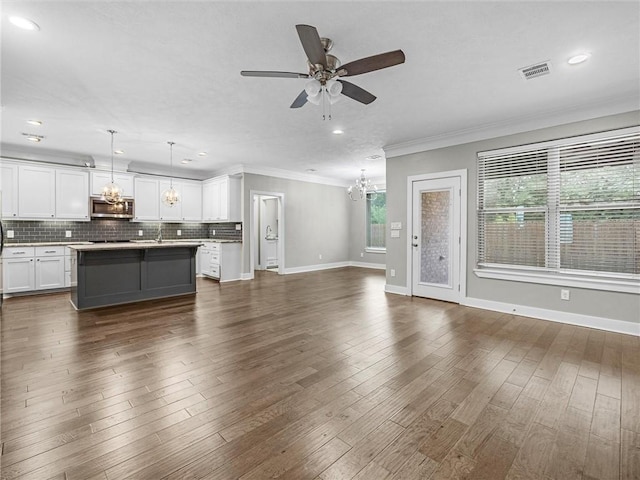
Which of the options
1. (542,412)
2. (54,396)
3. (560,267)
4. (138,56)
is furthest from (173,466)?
→ (560,267)

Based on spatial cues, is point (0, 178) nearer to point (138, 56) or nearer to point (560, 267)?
point (138, 56)

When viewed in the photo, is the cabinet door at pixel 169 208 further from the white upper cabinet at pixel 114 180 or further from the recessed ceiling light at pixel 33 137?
the recessed ceiling light at pixel 33 137

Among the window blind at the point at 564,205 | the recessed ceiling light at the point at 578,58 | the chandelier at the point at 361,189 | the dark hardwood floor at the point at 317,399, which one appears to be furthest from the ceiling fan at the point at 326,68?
the chandelier at the point at 361,189

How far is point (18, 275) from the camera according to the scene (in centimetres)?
564

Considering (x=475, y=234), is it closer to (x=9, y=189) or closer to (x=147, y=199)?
(x=147, y=199)

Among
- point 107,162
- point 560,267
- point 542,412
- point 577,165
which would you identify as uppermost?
point 107,162

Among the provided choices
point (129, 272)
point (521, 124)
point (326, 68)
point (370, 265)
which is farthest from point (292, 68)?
point (370, 265)

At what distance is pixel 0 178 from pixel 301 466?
293 inches

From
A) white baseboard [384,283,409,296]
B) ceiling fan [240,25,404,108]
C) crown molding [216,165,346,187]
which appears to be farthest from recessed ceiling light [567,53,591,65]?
crown molding [216,165,346,187]

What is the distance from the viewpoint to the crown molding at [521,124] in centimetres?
370

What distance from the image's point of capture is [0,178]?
5680mm

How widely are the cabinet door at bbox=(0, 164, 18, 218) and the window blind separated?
831 cm

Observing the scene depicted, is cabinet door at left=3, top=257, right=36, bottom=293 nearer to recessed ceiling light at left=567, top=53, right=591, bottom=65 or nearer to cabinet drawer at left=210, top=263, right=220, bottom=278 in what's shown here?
cabinet drawer at left=210, top=263, right=220, bottom=278

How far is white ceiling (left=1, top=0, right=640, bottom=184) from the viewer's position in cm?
225
